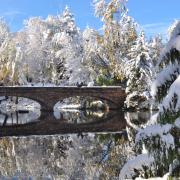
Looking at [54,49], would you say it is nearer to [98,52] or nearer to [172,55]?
[98,52]

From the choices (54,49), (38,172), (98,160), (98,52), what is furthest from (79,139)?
(54,49)

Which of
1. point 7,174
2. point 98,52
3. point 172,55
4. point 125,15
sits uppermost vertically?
point 125,15

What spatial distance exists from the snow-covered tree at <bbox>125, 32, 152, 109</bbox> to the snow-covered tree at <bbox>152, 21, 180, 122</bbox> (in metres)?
40.2

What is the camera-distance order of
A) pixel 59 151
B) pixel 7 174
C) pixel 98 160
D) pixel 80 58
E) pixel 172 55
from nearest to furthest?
pixel 172 55, pixel 7 174, pixel 98 160, pixel 59 151, pixel 80 58

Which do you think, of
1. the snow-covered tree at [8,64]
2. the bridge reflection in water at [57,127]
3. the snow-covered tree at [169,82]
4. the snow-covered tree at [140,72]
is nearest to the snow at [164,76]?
the snow-covered tree at [169,82]

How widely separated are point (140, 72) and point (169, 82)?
136ft

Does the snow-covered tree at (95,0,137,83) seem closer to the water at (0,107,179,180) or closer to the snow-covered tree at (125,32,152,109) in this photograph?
the snow-covered tree at (125,32,152,109)

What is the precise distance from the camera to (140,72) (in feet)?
154

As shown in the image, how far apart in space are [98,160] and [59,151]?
405 cm

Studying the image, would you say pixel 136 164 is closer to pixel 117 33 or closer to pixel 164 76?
pixel 164 76

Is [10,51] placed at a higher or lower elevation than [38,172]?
higher

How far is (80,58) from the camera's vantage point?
60969mm

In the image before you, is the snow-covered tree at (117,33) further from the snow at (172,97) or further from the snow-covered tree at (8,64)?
the snow at (172,97)

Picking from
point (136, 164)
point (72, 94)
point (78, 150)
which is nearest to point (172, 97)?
point (136, 164)
